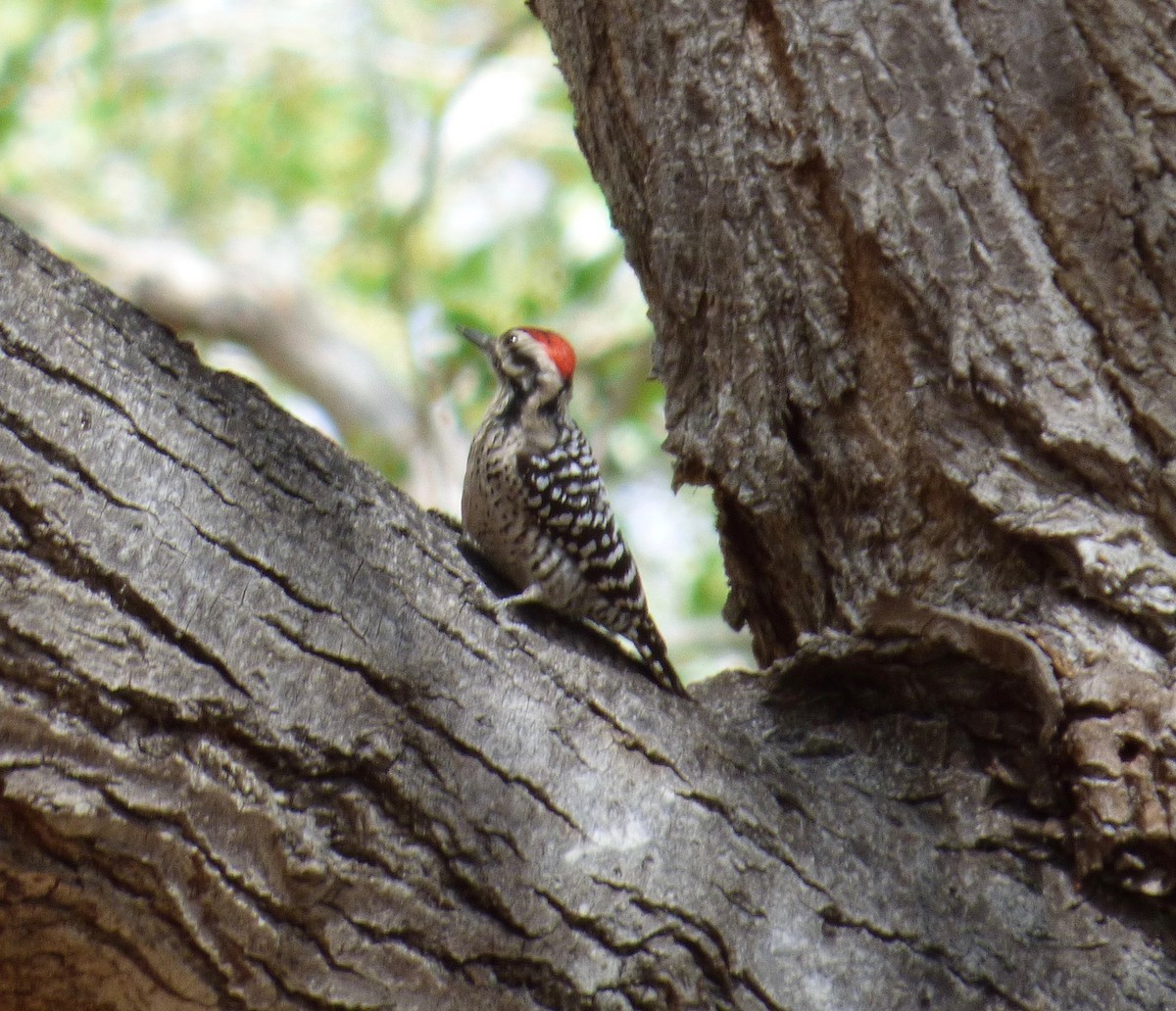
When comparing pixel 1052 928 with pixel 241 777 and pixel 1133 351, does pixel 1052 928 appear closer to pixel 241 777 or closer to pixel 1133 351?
pixel 1133 351

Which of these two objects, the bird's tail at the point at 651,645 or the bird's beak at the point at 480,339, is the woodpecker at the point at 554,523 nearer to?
the bird's tail at the point at 651,645

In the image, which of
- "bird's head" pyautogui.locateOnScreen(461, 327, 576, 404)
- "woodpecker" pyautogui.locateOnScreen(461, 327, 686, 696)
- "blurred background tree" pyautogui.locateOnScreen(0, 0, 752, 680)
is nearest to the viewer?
"woodpecker" pyautogui.locateOnScreen(461, 327, 686, 696)

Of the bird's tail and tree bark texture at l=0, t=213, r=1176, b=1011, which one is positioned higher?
the bird's tail

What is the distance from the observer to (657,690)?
2271 mm

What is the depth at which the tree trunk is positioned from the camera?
1815 mm

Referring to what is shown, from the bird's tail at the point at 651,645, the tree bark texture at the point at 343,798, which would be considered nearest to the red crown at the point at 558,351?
the bird's tail at the point at 651,645

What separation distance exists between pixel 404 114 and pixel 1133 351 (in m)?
8.15

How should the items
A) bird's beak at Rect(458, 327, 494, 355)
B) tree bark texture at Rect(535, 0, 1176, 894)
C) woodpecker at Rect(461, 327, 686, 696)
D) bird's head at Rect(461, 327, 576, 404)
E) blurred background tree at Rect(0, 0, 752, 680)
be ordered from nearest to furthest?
tree bark texture at Rect(535, 0, 1176, 894) < woodpecker at Rect(461, 327, 686, 696) < bird's head at Rect(461, 327, 576, 404) < bird's beak at Rect(458, 327, 494, 355) < blurred background tree at Rect(0, 0, 752, 680)

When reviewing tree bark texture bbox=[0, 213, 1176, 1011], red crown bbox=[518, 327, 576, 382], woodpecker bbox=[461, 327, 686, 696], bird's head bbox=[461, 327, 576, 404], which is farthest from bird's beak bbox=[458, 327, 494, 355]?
tree bark texture bbox=[0, 213, 1176, 1011]

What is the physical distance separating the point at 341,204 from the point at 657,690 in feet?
27.2

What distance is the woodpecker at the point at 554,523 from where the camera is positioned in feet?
10.9

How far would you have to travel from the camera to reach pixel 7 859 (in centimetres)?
177

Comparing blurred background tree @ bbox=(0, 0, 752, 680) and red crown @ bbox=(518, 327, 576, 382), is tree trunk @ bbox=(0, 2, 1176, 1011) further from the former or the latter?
blurred background tree @ bbox=(0, 0, 752, 680)

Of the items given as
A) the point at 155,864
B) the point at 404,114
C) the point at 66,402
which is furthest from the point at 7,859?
the point at 404,114
